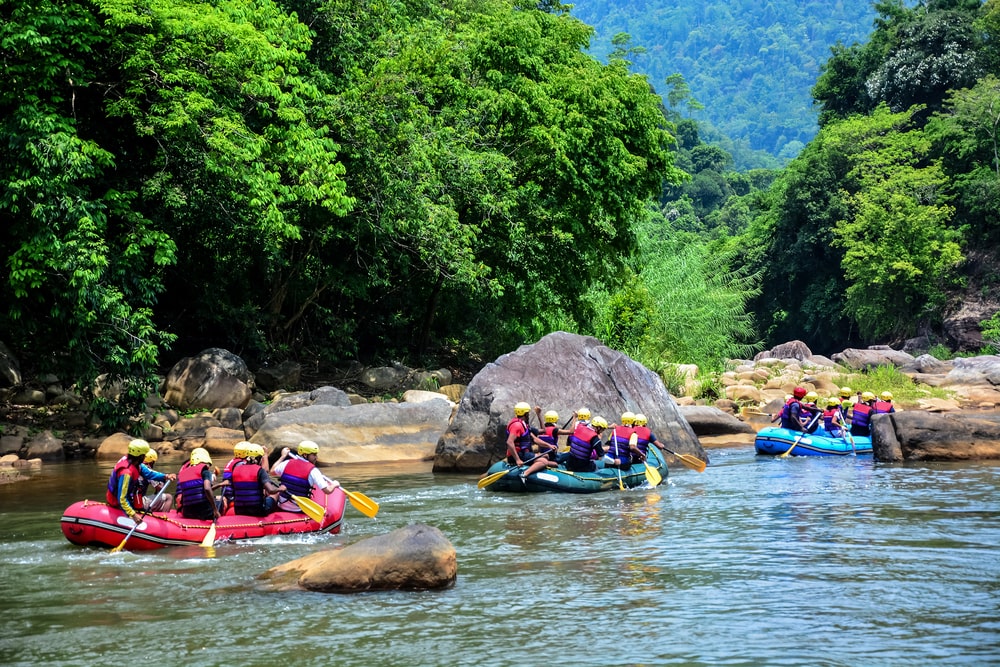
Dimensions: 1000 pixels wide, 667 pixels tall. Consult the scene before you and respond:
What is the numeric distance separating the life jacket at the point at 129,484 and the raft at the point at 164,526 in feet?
0.37

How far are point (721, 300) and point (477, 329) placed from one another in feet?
34.7

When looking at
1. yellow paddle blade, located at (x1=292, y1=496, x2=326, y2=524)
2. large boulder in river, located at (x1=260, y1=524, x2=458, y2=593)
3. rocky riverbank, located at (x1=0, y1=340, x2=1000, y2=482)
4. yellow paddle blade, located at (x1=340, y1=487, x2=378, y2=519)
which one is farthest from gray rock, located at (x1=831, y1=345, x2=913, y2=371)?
large boulder in river, located at (x1=260, y1=524, x2=458, y2=593)

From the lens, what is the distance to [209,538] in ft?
37.4

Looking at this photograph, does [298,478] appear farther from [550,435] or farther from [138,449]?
[550,435]

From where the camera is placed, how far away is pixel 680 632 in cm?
766

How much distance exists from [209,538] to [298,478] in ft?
4.32

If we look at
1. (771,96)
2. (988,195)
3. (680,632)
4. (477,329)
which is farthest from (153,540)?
(771,96)

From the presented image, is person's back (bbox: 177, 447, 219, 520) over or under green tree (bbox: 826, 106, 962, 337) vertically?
under

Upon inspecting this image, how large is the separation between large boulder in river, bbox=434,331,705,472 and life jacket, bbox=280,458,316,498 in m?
5.15

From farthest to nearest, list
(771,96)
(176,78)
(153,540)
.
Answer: (771,96) → (176,78) → (153,540)

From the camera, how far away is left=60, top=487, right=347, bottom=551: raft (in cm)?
1117

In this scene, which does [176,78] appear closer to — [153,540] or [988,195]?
[153,540]

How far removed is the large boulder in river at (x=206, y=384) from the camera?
21.7m

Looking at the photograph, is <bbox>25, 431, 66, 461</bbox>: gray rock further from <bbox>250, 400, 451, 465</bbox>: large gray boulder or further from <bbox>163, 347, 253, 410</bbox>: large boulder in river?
<bbox>250, 400, 451, 465</bbox>: large gray boulder
